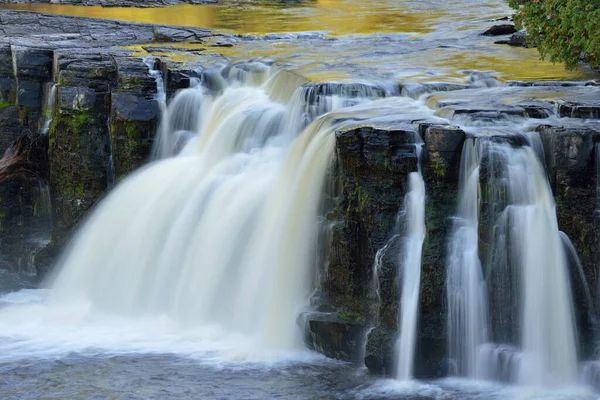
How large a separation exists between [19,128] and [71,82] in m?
1.54

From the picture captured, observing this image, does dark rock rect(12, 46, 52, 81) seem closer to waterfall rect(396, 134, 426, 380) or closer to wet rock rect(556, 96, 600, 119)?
waterfall rect(396, 134, 426, 380)

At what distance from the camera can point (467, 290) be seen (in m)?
8.65

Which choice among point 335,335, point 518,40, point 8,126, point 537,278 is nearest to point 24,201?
point 8,126

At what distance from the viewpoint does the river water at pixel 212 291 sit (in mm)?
8664

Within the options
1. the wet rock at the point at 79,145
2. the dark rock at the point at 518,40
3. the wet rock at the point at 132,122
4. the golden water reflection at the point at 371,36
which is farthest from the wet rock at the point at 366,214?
the dark rock at the point at 518,40

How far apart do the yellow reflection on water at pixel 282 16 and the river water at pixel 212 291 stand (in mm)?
4996

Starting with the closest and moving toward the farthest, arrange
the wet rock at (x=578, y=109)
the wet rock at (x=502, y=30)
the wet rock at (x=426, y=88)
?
the wet rock at (x=578, y=109), the wet rock at (x=426, y=88), the wet rock at (x=502, y=30)

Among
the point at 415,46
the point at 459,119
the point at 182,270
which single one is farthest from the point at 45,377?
the point at 415,46

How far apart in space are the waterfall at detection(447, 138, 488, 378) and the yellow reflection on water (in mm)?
10741

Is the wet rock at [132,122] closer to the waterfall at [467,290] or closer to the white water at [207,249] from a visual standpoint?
the white water at [207,249]

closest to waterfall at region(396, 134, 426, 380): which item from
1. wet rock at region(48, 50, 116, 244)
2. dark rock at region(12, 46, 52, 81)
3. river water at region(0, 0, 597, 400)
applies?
river water at region(0, 0, 597, 400)

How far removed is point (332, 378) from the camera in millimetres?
8844

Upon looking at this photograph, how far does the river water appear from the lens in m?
8.66

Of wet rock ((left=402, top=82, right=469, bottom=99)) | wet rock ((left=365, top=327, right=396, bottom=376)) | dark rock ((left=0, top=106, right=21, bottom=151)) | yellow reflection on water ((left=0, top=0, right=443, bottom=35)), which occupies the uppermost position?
yellow reflection on water ((left=0, top=0, right=443, bottom=35))
